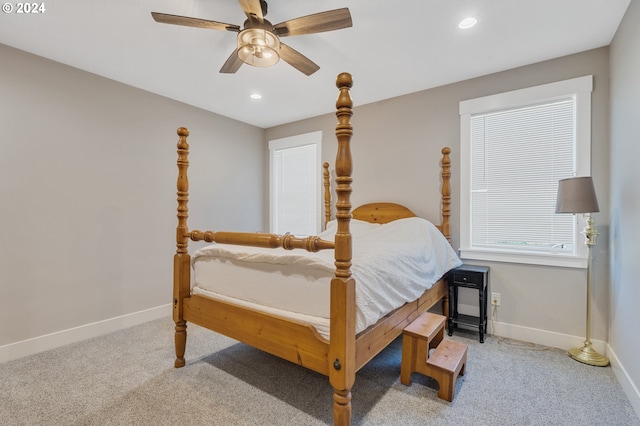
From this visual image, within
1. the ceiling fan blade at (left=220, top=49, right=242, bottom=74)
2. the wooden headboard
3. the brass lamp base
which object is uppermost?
the ceiling fan blade at (left=220, top=49, right=242, bottom=74)

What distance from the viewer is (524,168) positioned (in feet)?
9.05

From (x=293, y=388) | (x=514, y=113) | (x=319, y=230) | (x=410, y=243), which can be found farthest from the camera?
(x=319, y=230)

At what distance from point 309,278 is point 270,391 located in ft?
3.05

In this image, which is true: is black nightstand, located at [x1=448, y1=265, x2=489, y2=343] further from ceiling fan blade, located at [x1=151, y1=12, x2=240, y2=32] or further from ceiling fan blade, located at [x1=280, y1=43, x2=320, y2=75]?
ceiling fan blade, located at [x1=151, y1=12, x2=240, y2=32]

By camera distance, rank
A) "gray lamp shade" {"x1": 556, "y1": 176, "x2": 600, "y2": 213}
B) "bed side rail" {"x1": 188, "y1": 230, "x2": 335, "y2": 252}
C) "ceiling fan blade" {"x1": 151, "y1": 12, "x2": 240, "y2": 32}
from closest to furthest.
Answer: "bed side rail" {"x1": 188, "y1": 230, "x2": 335, "y2": 252} → "ceiling fan blade" {"x1": 151, "y1": 12, "x2": 240, "y2": 32} → "gray lamp shade" {"x1": 556, "y1": 176, "x2": 600, "y2": 213}

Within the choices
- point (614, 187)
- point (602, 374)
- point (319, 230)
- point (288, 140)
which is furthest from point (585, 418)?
point (288, 140)

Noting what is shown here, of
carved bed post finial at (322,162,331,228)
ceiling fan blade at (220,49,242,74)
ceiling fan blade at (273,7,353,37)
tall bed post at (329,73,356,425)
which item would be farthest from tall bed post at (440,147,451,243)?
ceiling fan blade at (220,49,242,74)

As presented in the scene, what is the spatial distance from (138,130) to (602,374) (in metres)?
4.73

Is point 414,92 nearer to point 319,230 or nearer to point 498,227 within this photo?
point 498,227

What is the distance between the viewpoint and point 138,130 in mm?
3219

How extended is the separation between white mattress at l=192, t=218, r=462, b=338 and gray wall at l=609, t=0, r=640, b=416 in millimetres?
1205

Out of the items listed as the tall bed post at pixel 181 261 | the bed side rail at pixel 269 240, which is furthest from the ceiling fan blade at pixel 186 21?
the bed side rail at pixel 269 240

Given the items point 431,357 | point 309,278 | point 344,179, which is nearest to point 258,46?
point 344,179

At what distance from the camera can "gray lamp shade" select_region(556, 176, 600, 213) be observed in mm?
2172
